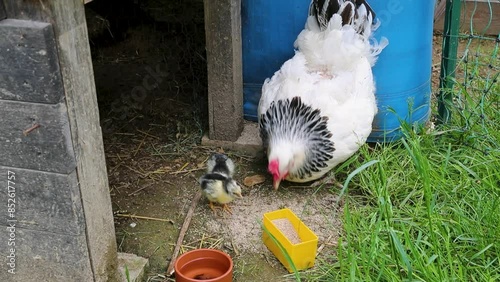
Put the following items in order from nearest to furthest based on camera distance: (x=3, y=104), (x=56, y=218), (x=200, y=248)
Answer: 1. (x=3, y=104)
2. (x=56, y=218)
3. (x=200, y=248)

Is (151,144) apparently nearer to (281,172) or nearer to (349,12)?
(281,172)

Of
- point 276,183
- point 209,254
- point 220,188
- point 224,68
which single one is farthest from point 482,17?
point 209,254

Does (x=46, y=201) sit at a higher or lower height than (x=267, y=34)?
lower

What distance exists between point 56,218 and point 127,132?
5.20 feet

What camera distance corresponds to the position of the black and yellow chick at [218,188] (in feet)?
8.79

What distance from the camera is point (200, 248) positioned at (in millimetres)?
2551

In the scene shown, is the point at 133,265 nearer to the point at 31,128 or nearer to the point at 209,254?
the point at 209,254

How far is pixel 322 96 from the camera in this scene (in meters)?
2.85

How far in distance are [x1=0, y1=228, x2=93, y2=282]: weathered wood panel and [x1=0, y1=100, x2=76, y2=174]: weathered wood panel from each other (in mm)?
276

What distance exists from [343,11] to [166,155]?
4.15ft

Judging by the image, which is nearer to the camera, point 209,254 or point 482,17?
point 209,254

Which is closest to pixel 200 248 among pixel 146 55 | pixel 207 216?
pixel 207 216

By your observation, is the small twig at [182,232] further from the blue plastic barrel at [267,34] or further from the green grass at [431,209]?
the blue plastic barrel at [267,34]

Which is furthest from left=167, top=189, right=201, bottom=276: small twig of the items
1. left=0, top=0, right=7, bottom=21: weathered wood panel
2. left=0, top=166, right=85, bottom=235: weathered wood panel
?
left=0, top=0, right=7, bottom=21: weathered wood panel
